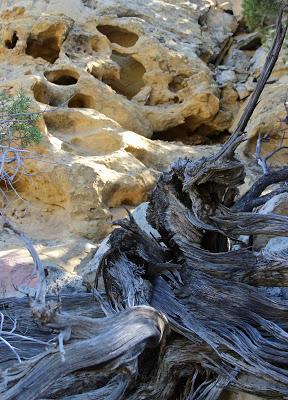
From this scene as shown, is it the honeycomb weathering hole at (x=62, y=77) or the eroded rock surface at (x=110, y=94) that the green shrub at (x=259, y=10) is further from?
the honeycomb weathering hole at (x=62, y=77)

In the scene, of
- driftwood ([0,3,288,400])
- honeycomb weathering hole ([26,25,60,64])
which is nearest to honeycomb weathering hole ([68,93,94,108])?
honeycomb weathering hole ([26,25,60,64])

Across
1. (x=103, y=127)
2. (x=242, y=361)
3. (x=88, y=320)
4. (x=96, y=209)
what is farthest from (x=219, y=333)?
(x=103, y=127)

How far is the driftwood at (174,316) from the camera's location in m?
2.69

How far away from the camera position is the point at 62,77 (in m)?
8.30

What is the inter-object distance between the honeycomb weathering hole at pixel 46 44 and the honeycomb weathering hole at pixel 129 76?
1.04 m

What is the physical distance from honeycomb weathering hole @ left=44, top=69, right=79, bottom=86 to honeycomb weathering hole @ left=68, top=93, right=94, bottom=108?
313mm

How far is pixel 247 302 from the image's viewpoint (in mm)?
3557

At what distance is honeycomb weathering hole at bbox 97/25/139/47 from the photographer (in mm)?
9312

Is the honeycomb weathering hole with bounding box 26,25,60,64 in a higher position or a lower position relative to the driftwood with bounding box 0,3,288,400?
lower

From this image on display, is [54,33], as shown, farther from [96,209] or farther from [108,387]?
[108,387]

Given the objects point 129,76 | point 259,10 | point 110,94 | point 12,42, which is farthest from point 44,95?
point 259,10

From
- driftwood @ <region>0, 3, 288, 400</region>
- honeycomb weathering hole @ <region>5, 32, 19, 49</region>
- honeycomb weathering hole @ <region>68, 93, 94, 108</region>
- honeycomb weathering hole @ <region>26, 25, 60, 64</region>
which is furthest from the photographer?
honeycomb weathering hole @ <region>26, 25, 60, 64</region>

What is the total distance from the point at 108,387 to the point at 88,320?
0.56 metres

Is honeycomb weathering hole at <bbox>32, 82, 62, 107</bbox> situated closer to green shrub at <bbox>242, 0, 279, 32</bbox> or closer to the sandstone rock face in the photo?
the sandstone rock face
